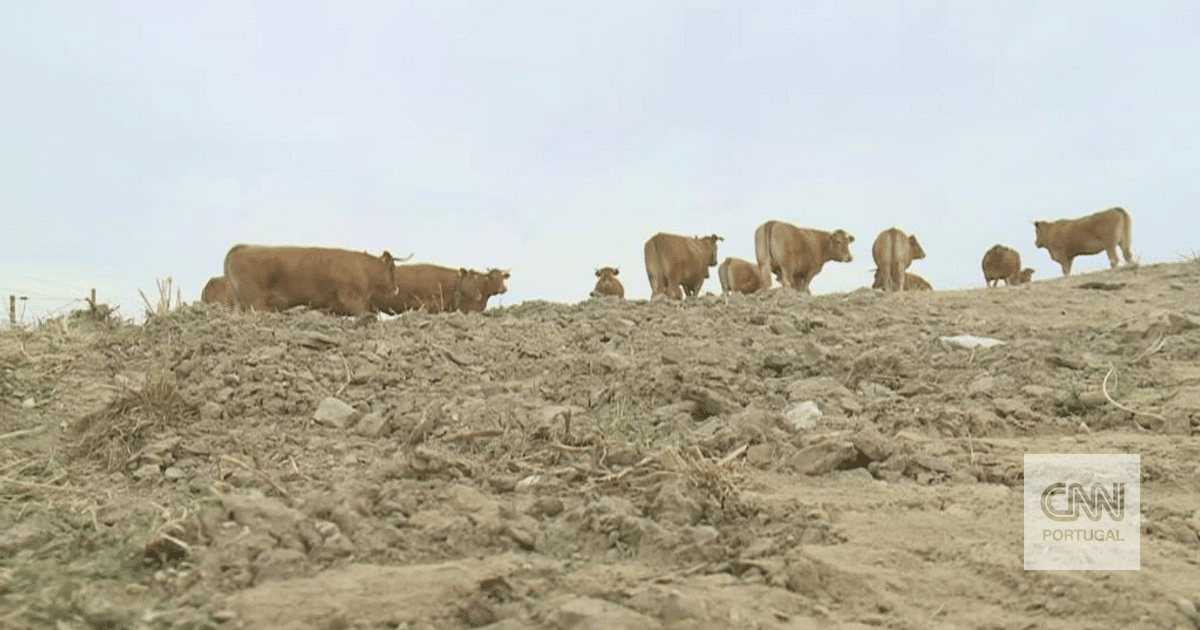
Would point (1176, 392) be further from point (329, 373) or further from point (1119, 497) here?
point (329, 373)

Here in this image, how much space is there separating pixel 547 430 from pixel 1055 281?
1155cm

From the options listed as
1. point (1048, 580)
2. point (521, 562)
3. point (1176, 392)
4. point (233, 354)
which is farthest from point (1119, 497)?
point (233, 354)

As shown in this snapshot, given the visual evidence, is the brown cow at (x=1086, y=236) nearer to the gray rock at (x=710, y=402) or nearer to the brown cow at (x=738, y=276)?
the brown cow at (x=738, y=276)

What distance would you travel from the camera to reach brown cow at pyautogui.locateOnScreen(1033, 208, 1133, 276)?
2153cm

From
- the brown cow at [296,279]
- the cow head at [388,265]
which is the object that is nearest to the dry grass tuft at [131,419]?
the brown cow at [296,279]

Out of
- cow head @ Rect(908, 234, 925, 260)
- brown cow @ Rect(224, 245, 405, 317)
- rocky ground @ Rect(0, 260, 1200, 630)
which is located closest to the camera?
rocky ground @ Rect(0, 260, 1200, 630)

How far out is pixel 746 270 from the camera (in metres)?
21.7

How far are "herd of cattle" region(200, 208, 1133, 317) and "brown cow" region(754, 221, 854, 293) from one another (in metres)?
0.02

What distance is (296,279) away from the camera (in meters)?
11.4

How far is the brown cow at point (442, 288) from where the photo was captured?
15672 millimetres

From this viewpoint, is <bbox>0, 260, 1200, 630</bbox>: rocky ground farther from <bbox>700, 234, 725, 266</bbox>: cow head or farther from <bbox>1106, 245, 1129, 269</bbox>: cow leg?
<bbox>1106, 245, 1129, 269</bbox>: cow leg

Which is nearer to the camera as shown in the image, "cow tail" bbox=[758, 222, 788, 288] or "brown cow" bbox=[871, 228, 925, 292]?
"cow tail" bbox=[758, 222, 788, 288]

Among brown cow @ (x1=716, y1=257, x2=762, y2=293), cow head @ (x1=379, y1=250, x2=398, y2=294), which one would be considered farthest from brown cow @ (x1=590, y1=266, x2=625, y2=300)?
cow head @ (x1=379, y1=250, x2=398, y2=294)

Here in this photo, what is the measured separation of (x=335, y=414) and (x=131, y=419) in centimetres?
95
